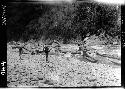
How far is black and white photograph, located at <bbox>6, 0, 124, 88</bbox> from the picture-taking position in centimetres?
316

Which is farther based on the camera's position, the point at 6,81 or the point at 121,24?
the point at 121,24

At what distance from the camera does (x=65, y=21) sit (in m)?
3.28

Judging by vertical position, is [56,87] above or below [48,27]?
below

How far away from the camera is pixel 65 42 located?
3.30 metres

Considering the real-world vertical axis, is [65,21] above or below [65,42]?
above

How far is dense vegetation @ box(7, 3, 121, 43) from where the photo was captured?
3207 millimetres

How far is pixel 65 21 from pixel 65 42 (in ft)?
1.11

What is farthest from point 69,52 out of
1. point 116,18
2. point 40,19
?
point 116,18

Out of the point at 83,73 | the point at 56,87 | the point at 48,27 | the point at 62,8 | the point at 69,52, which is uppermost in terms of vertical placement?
the point at 62,8

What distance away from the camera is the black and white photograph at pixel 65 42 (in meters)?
3.16

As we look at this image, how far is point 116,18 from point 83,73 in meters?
1.02

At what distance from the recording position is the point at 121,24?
129 inches

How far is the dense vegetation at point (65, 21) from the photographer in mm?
3207

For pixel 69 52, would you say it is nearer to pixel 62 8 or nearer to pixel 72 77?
pixel 72 77
